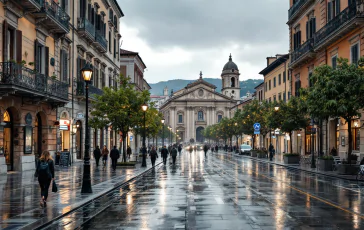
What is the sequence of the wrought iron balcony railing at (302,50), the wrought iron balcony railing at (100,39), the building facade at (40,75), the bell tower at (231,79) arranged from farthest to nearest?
the bell tower at (231,79), the wrought iron balcony railing at (100,39), the wrought iron balcony railing at (302,50), the building facade at (40,75)

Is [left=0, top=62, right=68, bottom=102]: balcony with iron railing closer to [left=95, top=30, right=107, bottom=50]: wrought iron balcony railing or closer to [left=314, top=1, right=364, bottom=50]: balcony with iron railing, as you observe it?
[left=95, top=30, right=107, bottom=50]: wrought iron balcony railing

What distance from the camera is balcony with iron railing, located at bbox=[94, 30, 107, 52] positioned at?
43000mm

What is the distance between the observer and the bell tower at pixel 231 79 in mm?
159625

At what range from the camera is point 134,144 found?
75750mm

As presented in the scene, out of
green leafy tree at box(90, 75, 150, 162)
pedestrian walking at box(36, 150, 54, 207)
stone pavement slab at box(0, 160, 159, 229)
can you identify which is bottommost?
stone pavement slab at box(0, 160, 159, 229)

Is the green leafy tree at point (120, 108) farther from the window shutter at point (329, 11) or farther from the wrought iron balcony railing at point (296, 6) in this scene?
the wrought iron balcony railing at point (296, 6)

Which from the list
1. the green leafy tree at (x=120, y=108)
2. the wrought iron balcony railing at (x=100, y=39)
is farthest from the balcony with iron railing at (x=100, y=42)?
the green leafy tree at (x=120, y=108)

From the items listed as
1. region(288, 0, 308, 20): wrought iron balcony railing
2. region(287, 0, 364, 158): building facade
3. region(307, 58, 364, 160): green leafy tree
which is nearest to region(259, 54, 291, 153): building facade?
region(287, 0, 364, 158): building facade

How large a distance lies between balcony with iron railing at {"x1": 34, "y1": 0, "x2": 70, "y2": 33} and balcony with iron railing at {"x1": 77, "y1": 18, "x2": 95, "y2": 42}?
15.7 feet

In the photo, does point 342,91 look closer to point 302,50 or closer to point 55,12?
point 302,50

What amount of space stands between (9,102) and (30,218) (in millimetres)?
14820

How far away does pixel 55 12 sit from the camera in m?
30.2

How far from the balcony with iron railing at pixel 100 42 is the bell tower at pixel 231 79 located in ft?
378

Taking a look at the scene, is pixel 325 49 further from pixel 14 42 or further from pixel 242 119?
pixel 242 119
